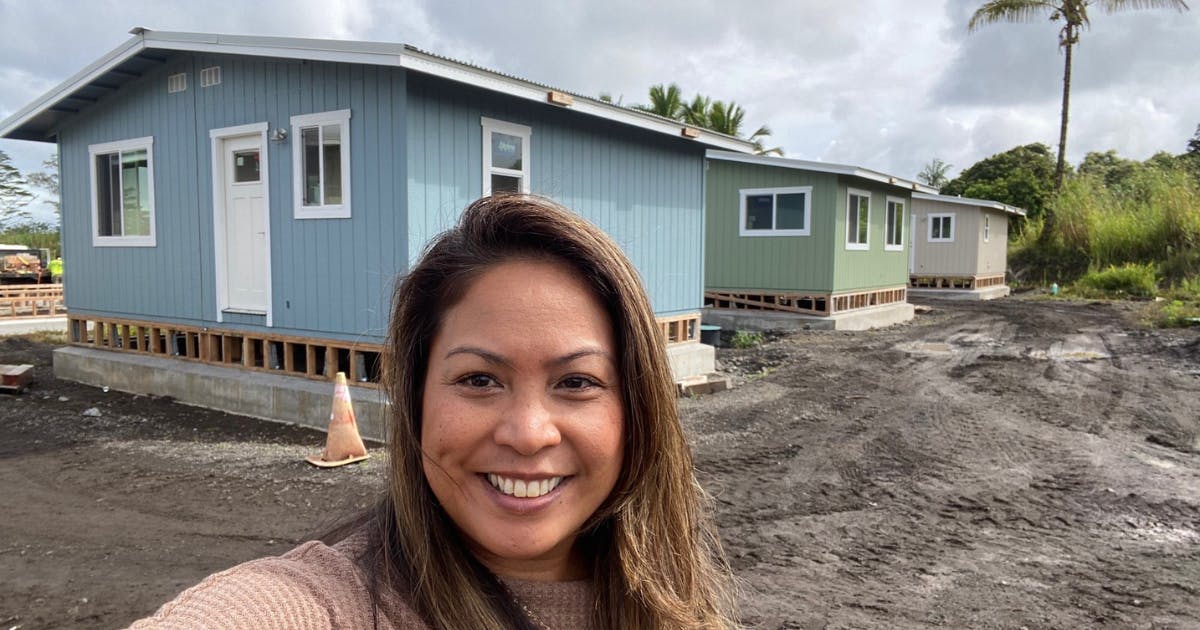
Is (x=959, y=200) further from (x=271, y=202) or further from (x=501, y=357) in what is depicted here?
(x=501, y=357)

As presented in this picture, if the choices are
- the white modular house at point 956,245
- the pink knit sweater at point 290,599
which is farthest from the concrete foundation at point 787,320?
the pink knit sweater at point 290,599

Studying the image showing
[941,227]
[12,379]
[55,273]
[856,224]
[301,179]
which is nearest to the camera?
[301,179]

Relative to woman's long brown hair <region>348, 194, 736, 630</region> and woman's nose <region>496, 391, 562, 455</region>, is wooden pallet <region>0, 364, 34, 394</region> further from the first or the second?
woman's nose <region>496, 391, 562, 455</region>

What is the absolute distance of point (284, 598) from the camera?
106 centimetres

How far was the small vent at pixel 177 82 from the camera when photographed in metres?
9.06

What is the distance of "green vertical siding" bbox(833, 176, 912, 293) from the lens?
1606 centimetres

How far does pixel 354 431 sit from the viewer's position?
22.1ft

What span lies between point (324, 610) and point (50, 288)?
22.9 meters

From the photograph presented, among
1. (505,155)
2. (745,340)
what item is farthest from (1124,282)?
(505,155)

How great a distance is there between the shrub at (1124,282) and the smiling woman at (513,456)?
Result: 27366 mm

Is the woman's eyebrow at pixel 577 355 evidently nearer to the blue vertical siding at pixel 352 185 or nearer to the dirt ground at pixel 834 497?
the dirt ground at pixel 834 497

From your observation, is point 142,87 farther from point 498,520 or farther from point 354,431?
point 498,520

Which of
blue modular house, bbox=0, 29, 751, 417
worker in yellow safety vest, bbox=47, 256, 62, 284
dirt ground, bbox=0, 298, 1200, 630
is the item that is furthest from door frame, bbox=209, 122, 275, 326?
worker in yellow safety vest, bbox=47, 256, 62, 284

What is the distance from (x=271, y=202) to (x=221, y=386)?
7.30ft
